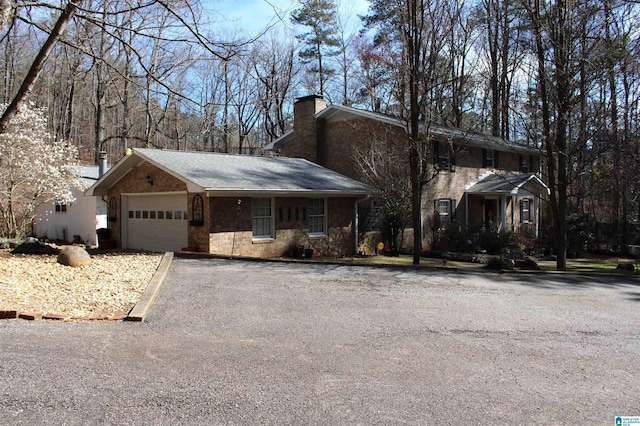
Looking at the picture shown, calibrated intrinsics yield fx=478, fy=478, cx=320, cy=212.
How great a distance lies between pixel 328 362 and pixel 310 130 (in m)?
19.1

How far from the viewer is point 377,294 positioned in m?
8.80

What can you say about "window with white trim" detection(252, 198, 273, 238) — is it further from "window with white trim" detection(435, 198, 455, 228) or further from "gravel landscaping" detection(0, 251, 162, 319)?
"window with white trim" detection(435, 198, 455, 228)

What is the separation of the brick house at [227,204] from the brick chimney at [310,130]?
3.46 meters

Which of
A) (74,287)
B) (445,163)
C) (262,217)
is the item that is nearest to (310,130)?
(445,163)

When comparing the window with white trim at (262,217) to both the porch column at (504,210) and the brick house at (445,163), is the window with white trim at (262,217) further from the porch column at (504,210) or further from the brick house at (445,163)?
the porch column at (504,210)

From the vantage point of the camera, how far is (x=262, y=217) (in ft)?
51.7

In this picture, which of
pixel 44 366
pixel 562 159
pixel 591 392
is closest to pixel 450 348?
pixel 591 392

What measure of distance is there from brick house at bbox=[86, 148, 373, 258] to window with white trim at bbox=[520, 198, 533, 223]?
1104cm

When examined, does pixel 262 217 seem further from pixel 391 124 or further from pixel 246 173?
pixel 391 124

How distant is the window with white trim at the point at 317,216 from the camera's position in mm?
17250

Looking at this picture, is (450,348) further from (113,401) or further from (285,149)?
(285,149)

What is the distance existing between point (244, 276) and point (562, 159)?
10492 millimetres

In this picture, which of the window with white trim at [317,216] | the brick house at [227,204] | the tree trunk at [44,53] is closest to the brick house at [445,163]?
the brick house at [227,204]

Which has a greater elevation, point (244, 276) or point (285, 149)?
point (285, 149)
